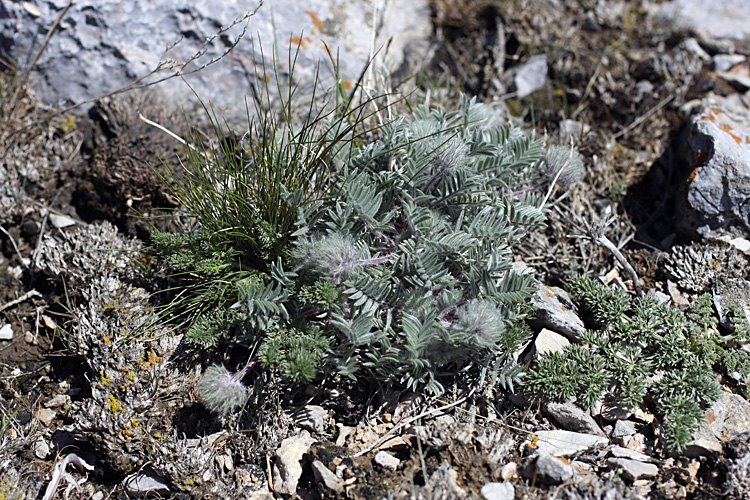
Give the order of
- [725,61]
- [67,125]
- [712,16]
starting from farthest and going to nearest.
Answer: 1. [712,16]
2. [725,61]
3. [67,125]

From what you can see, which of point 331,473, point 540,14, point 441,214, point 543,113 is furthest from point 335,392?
point 540,14

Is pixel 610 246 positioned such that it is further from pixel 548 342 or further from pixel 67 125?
pixel 67 125

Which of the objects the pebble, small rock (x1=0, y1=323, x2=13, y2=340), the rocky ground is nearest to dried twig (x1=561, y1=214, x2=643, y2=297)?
the rocky ground

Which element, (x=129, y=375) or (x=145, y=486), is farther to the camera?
(x=129, y=375)

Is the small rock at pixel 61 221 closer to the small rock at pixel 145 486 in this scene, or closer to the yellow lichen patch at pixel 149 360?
the yellow lichen patch at pixel 149 360

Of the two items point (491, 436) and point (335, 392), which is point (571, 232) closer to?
point (491, 436)

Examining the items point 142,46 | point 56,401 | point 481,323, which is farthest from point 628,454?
point 142,46
